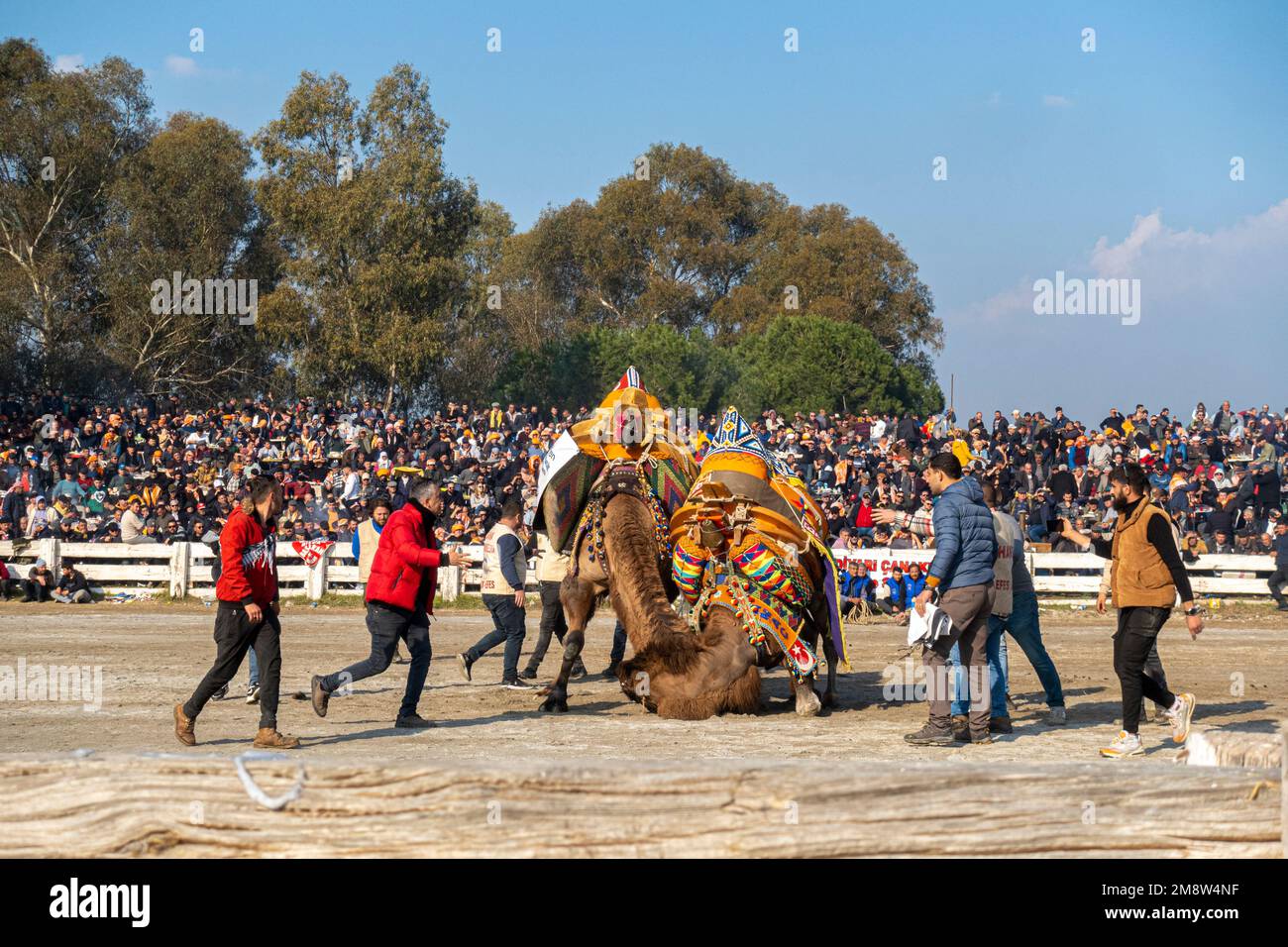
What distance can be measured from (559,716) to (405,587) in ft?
6.67

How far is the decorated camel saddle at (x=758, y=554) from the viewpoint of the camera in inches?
438

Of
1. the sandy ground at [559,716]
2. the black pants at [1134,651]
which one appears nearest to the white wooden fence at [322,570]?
the sandy ground at [559,716]

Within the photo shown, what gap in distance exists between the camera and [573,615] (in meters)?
12.3

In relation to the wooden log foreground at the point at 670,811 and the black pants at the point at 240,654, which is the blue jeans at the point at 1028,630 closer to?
the black pants at the point at 240,654

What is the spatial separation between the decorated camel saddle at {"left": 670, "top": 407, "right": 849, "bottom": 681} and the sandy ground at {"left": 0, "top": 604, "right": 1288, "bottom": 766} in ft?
2.65

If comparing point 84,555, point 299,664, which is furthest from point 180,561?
point 299,664

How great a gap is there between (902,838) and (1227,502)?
2446cm

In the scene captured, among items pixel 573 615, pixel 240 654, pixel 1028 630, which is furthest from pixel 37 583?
pixel 1028 630

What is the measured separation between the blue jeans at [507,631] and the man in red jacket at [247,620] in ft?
12.8

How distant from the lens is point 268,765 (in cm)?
416

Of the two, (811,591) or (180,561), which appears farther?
(180,561)

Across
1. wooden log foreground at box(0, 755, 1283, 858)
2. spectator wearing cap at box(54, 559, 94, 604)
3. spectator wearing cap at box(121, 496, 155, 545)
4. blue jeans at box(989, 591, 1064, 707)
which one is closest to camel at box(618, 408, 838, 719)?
blue jeans at box(989, 591, 1064, 707)

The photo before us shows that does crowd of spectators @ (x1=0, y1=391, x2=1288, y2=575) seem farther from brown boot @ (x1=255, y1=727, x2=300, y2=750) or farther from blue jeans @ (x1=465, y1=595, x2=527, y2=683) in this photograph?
brown boot @ (x1=255, y1=727, x2=300, y2=750)

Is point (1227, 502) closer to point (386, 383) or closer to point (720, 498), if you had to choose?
point (720, 498)
